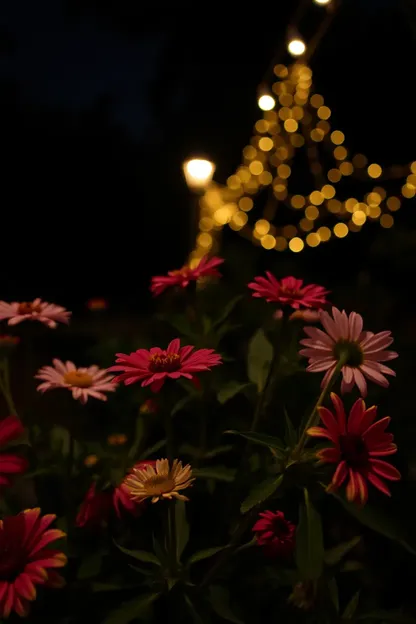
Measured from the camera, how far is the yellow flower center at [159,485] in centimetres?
47

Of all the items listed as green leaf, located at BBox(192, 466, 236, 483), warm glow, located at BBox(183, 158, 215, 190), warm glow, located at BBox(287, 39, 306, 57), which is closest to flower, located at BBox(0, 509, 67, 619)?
green leaf, located at BBox(192, 466, 236, 483)

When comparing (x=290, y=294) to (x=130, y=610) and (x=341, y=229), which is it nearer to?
(x=130, y=610)

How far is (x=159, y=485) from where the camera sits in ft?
1.58

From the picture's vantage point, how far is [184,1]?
4270mm

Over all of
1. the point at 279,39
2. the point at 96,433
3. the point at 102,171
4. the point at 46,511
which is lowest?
the point at 46,511

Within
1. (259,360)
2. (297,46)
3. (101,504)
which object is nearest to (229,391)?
(259,360)

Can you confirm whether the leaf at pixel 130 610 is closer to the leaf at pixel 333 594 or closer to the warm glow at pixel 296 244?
the leaf at pixel 333 594

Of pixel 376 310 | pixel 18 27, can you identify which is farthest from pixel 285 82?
pixel 18 27

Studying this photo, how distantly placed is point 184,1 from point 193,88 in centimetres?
96

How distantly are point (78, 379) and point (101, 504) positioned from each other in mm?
133

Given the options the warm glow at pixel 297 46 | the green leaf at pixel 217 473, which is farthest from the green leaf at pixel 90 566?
the warm glow at pixel 297 46

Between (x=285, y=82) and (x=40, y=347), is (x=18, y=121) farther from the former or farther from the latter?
(x=285, y=82)

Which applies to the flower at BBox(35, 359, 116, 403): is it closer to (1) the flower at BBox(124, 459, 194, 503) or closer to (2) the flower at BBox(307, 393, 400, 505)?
(1) the flower at BBox(124, 459, 194, 503)

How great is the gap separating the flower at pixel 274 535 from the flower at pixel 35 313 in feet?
0.95
